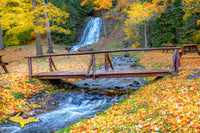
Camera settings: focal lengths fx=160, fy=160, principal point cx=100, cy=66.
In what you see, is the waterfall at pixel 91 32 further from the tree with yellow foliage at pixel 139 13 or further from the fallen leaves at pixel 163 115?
the fallen leaves at pixel 163 115

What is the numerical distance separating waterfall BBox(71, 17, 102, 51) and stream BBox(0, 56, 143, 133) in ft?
66.2

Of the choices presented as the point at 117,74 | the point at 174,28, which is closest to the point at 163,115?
the point at 117,74

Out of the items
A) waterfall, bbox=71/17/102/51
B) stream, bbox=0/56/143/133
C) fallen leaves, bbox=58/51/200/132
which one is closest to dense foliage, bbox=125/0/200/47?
waterfall, bbox=71/17/102/51

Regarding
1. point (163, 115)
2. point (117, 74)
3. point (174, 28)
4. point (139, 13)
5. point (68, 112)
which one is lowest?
point (68, 112)

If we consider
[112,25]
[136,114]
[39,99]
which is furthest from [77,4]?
[136,114]

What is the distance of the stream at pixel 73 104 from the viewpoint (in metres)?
4.59

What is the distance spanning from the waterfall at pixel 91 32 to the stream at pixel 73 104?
66.2ft

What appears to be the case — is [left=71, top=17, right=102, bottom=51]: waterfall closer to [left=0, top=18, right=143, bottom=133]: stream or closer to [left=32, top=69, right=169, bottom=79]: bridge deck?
[left=0, top=18, right=143, bottom=133]: stream

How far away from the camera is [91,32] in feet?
101

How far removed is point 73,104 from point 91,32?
84.1 feet

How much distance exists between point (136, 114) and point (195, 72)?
134 inches

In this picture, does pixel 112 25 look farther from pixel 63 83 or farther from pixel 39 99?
pixel 39 99

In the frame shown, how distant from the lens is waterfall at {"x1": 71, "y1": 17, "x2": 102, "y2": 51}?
28.8m

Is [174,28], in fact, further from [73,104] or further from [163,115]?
[163,115]
